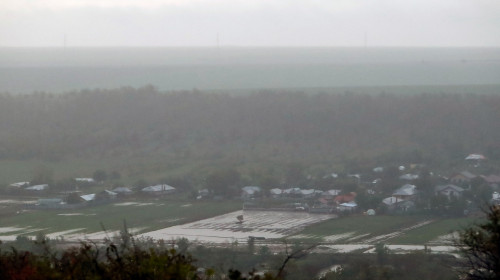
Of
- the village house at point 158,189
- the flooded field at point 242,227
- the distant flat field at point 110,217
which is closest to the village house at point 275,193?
the distant flat field at point 110,217

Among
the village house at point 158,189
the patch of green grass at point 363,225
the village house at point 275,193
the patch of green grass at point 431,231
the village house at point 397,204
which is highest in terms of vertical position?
the village house at point 158,189

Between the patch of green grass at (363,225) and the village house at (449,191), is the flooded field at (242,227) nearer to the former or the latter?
the patch of green grass at (363,225)

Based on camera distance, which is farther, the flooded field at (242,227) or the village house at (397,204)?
the village house at (397,204)

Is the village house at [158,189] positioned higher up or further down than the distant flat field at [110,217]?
higher up

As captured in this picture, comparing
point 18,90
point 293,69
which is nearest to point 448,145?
point 18,90

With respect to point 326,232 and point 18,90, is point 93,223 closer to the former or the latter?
point 326,232

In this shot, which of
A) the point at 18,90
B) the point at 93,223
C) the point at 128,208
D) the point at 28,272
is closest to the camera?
the point at 28,272

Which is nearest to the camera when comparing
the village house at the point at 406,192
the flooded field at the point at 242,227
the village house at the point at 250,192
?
the flooded field at the point at 242,227

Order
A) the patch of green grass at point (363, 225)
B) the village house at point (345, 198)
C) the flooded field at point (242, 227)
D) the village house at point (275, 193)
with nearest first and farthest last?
the flooded field at point (242, 227)
the patch of green grass at point (363, 225)
the village house at point (345, 198)
the village house at point (275, 193)
